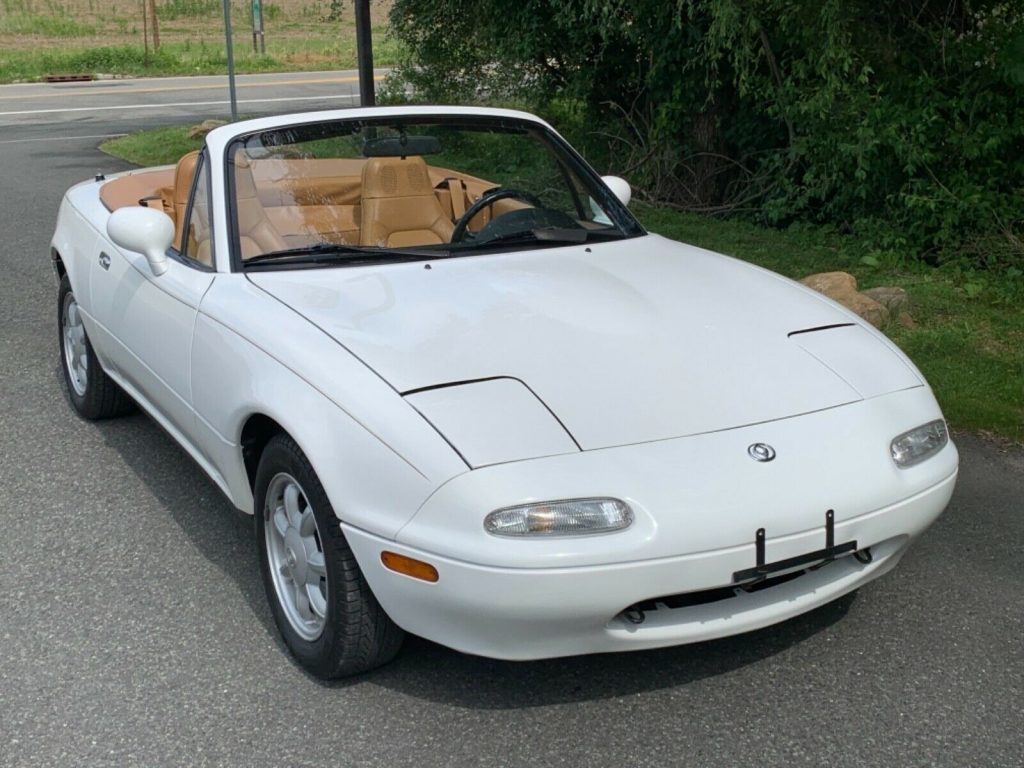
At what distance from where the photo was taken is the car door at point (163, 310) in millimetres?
3918

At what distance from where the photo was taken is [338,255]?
13.2 ft

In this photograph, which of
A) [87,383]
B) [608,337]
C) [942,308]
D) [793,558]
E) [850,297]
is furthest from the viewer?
[942,308]

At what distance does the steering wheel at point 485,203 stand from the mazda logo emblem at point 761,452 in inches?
66.5

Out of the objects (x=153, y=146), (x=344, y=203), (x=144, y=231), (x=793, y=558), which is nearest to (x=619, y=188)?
(x=344, y=203)

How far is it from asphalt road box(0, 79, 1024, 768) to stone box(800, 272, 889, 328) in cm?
A: 242

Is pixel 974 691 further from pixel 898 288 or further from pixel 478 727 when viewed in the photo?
Answer: pixel 898 288

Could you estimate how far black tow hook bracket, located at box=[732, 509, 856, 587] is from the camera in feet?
9.33

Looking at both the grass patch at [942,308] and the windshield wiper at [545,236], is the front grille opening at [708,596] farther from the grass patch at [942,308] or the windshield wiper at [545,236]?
the grass patch at [942,308]

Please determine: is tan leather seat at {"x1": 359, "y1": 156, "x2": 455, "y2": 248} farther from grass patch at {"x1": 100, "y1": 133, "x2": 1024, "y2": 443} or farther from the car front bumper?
grass patch at {"x1": 100, "y1": 133, "x2": 1024, "y2": 443}

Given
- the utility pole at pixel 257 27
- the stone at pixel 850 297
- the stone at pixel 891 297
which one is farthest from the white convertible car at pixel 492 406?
the utility pole at pixel 257 27

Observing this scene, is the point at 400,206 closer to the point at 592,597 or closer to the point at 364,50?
the point at 592,597

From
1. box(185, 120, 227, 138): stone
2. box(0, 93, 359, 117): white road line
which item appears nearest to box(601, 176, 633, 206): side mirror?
box(185, 120, 227, 138): stone

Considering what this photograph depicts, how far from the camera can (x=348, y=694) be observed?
3.20 m

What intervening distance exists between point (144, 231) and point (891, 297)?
4.57 m
